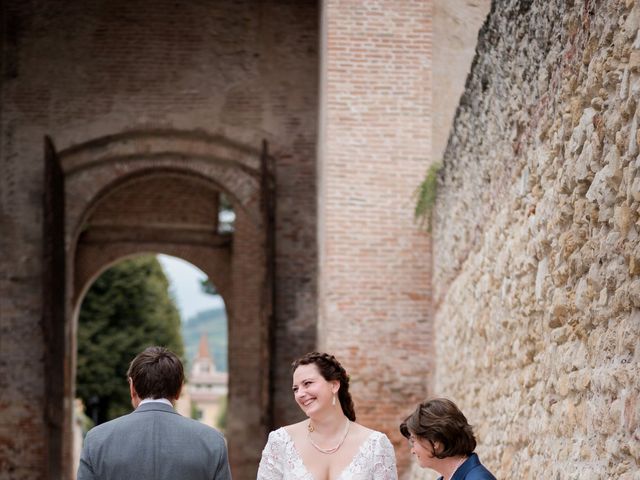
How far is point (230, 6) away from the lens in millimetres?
15227

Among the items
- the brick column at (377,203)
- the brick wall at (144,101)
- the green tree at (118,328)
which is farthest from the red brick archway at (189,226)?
the green tree at (118,328)

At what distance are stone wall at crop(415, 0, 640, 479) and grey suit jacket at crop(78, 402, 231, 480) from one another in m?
1.39

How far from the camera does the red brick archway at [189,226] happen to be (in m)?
15.1

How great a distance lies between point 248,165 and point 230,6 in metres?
2.25

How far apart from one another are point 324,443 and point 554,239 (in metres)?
1.42

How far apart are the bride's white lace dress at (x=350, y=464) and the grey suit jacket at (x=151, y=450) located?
0.45m

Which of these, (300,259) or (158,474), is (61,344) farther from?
(158,474)

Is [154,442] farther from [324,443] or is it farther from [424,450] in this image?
[424,450]

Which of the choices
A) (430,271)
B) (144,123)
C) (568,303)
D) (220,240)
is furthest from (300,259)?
(568,303)

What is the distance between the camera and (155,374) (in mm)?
3555

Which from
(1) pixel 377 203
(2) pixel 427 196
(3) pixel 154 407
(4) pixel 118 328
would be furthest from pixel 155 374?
(4) pixel 118 328

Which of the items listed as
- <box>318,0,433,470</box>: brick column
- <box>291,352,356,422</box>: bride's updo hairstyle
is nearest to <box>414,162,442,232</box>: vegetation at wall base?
<box>318,0,433,470</box>: brick column

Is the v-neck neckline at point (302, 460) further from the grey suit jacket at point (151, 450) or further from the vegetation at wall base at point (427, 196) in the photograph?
the vegetation at wall base at point (427, 196)

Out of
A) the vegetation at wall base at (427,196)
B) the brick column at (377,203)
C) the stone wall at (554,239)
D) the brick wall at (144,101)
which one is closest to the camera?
the stone wall at (554,239)
